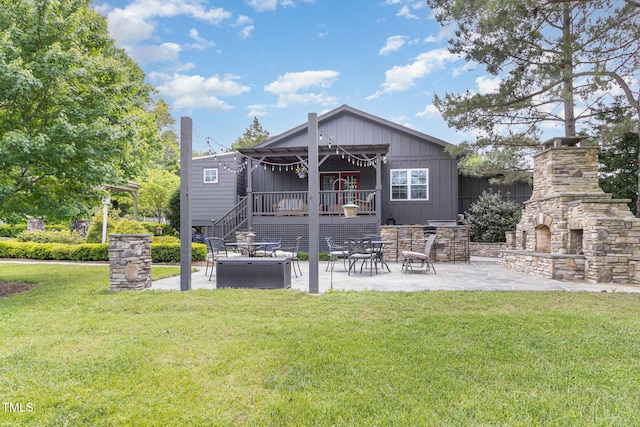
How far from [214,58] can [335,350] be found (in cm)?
1849

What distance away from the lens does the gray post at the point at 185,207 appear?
6035 millimetres

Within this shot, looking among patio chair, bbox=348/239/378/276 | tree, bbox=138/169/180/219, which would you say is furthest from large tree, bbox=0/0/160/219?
tree, bbox=138/169/180/219

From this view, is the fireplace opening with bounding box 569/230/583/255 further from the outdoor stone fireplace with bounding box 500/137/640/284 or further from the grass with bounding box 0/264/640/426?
the grass with bounding box 0/264/640/426

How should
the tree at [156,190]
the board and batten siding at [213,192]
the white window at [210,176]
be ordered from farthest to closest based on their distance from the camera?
the tree at [156,190]
the white window at [210,176]
the board and batten siding at [213,192]

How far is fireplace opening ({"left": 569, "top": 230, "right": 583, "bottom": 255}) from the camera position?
7.41m

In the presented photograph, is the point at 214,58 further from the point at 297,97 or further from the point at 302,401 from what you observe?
the point at 302,401

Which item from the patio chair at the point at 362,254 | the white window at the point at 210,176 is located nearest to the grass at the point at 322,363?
the patio chair at the point at 362,254

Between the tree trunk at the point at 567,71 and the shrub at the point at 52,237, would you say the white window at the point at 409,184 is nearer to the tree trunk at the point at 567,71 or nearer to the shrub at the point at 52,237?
the tree trunk at the point at 567,71

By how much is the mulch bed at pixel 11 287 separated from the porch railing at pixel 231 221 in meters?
6.25

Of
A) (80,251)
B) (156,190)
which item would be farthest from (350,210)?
(156,190)

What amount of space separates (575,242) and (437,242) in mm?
3807

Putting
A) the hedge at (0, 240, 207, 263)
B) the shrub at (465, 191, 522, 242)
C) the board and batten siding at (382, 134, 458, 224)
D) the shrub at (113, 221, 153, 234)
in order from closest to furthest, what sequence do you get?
the hedge at (0, 240, 207, 263), the shrub at (113, 221, 153, 234), the shrub at (465, 191, 522, 242), the board and batten siding at (382, 134, 458, 224)

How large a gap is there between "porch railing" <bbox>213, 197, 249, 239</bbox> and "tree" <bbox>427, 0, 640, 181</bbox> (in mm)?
7837

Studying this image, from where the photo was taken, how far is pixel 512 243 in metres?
10.1
